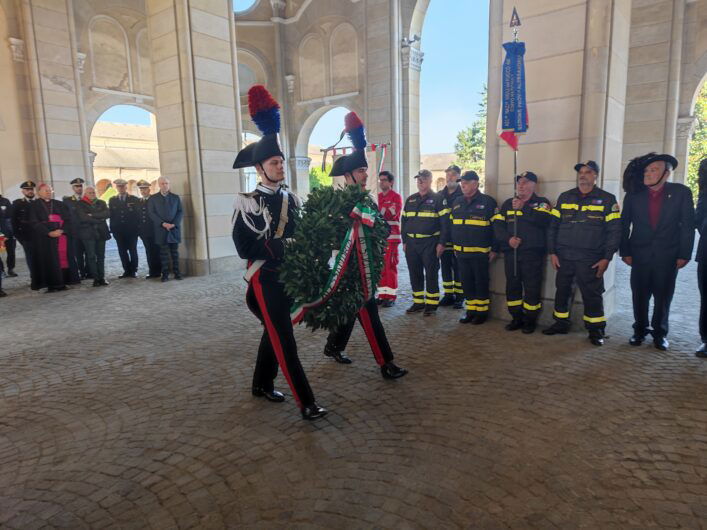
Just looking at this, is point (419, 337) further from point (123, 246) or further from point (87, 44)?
point (87, 44)

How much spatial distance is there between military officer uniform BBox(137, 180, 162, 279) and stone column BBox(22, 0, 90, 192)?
439 centimetres

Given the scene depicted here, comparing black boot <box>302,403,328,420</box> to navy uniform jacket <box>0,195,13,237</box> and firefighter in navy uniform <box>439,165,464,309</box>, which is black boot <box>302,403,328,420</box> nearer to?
firefighter in navy uniform <box>439,165,464,309</box>

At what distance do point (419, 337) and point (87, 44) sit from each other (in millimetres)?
16775

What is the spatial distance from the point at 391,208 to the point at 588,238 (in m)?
2.59

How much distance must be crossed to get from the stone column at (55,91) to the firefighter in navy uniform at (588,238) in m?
12.5

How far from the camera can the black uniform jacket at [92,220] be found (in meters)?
8.95

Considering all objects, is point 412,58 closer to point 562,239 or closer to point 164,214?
point 164,214

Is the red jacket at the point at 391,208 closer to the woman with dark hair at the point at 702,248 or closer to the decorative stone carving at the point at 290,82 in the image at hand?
the woman with dark hair at the point at 702,248

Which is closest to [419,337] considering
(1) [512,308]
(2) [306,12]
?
(1) [512,308]

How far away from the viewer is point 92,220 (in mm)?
9000

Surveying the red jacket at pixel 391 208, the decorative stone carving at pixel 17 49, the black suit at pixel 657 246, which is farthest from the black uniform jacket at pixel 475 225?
the decorative stone carving at pixel 17 49

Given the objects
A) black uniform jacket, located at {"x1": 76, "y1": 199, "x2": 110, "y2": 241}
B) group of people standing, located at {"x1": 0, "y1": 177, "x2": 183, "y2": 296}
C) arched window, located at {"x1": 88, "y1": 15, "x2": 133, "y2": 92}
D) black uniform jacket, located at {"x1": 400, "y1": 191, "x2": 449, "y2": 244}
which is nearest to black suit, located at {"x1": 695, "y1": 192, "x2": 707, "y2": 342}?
black uniform jacket, located at {"x1": 400, "y1": 191, "x2": 449, "y2": 244}

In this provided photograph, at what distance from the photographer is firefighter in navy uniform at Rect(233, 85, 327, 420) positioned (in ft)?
10.8

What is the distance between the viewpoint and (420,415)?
11.2 feet
